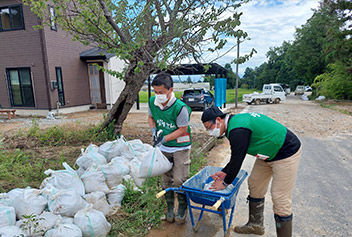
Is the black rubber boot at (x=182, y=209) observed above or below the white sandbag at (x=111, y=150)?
below

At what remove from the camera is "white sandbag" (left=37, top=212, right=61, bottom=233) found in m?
2.33

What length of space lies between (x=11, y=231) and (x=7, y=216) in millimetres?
206

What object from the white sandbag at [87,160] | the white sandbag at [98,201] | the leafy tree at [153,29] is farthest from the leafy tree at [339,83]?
the white sandbag at [98,201]

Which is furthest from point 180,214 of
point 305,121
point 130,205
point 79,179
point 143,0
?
point 305,121

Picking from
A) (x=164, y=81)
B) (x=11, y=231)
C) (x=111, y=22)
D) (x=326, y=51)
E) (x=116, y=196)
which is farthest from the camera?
(x=326, y=51)

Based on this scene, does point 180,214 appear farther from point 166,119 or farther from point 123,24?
point 123,24

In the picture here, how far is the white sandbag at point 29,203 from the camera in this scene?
8.14ft

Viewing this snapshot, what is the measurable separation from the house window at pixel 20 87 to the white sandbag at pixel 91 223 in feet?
39.3

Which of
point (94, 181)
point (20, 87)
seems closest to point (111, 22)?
point (94, 181)

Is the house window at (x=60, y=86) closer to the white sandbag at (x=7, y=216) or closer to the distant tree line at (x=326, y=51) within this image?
the distant tree line at (x=326, y=51)

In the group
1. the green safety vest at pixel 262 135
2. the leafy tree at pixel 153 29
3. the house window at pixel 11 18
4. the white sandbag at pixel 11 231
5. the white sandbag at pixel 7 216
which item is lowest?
the white sandbag at pixel 11 231

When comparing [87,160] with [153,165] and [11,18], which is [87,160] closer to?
[153,165]

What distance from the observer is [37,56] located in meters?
11.7

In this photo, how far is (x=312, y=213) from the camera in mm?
3256
